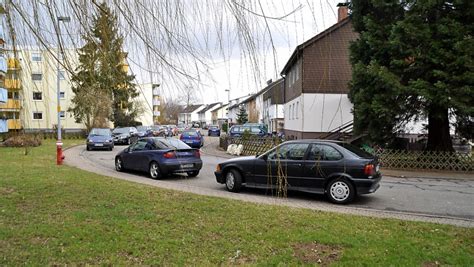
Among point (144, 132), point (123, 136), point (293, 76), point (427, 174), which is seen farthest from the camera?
point (144, 132)

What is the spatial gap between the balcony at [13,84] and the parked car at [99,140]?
2443cm

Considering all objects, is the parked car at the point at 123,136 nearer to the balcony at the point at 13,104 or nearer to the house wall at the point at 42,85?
the house wall at the point at 42,85

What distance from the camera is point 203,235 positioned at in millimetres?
5422

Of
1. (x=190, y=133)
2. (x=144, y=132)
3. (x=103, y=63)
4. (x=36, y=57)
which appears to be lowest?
(x=190, y=133)

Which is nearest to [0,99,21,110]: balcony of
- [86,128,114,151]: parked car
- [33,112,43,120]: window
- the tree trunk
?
[33,112,43,120]: window

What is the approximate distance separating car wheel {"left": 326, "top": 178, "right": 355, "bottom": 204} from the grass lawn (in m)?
2.02

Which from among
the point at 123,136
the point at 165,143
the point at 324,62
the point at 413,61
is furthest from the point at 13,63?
the point at 123,136

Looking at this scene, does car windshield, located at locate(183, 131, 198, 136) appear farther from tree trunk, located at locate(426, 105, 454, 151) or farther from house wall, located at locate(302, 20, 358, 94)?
house wall, located at locate(302, 20, 358, 94)

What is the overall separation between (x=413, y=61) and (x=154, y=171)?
11.4 m

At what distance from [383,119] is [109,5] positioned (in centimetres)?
1533

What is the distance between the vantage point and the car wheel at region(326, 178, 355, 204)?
9039mm

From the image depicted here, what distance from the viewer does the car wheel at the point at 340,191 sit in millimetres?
9039

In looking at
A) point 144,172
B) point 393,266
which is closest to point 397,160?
point 144,172

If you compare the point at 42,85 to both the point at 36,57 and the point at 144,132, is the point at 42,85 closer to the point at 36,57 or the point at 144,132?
the point at 36,57
